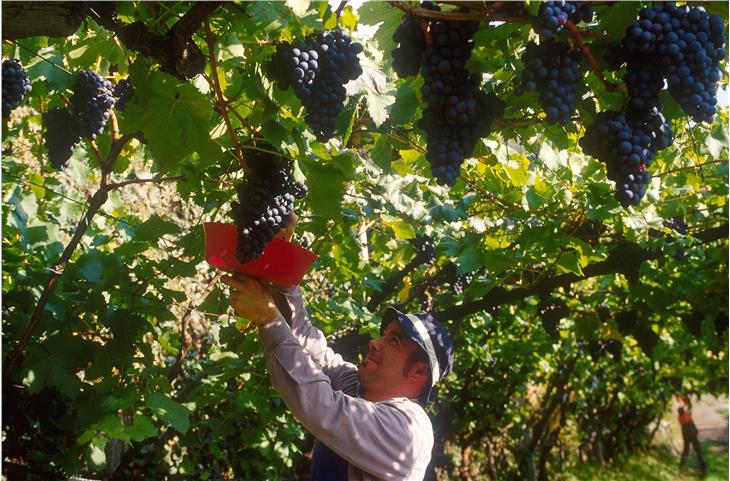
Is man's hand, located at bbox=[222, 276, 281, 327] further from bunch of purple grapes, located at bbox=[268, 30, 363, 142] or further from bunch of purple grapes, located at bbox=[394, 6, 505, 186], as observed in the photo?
bunch of purple grapes, located at bbox=[394, 6, 505, 186]

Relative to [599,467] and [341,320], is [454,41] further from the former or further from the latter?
[599,467]

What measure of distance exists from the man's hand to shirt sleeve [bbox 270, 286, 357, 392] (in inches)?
8.2

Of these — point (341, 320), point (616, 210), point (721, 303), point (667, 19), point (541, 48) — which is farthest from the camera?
point (721, 303)

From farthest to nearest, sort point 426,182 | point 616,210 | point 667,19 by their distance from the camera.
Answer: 1. point 426,182
2. point 616,210
3. point 667,19

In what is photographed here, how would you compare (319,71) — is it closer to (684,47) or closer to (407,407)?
(684,47)

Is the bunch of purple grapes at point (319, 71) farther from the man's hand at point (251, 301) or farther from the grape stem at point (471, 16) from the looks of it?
the man's hand at point (251, 301)

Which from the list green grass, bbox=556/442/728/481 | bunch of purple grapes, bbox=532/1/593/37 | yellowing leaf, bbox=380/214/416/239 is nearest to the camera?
bunch of purple grapes, bbox=532/1/593/37

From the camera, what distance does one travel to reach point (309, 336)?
277 centimetres

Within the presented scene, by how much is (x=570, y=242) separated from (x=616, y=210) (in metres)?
0.27

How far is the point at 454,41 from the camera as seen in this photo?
1511 mm

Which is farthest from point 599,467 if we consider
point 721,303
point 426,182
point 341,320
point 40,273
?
point 40,273

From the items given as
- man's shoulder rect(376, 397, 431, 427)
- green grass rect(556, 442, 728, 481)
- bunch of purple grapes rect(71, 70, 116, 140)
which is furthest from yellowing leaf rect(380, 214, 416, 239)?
green grass rect(556, 442, 728, 481)

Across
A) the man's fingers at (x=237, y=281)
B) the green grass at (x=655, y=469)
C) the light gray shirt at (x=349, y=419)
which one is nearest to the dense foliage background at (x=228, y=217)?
the man's fingers at (x=237, y=281)

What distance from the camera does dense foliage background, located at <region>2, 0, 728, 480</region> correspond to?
1.79 meters
